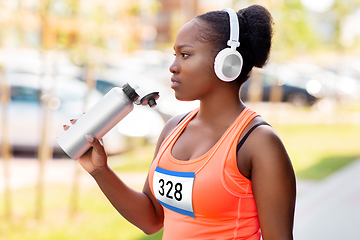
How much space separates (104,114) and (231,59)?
A: 517 millimetres

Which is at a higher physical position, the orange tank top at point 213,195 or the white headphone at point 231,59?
the white headphone at point 231,59

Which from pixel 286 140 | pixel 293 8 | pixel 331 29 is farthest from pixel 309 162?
pixel 331 29

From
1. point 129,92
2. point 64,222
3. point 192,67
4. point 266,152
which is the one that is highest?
point 192,67

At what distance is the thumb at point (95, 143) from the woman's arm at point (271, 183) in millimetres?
564

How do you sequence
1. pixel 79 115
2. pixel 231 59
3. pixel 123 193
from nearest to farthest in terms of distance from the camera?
pixel 231 59 → pixel 123 193 → pixel 79 115

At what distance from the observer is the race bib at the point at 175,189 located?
1.63 metres

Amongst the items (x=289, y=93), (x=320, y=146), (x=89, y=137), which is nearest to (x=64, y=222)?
(x=89, y=137)

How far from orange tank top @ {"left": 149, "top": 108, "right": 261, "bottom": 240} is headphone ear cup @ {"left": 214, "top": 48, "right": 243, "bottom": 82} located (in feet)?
0.51

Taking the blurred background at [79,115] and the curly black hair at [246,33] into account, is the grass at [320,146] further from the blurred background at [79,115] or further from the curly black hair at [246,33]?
the curly black hair at [246,33]

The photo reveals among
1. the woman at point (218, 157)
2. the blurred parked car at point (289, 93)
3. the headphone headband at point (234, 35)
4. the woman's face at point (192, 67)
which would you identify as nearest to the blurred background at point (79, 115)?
the woman's face at point (192, 67)

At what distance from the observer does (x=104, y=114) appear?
1.64m

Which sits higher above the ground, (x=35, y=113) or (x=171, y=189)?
(x=171, y=189)

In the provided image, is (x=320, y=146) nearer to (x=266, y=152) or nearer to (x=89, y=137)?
(x=266, y=152)

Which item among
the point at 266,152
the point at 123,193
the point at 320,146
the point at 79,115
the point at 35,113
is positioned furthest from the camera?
the point at 320,146
